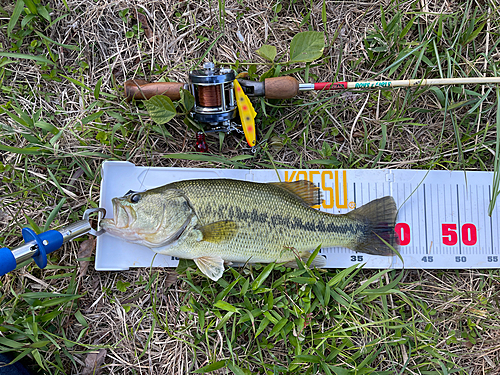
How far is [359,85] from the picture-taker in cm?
307

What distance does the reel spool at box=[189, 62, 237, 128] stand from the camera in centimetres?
270

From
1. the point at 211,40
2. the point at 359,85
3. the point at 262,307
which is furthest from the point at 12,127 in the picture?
the point at 359,85

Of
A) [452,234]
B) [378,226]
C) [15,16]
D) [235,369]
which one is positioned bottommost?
[235,369]

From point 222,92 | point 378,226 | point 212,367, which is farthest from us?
point 378,226

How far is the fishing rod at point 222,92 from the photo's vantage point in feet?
9.01

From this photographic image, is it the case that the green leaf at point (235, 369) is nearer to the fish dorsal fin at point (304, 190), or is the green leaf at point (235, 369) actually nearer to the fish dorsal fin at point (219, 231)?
the fish dorsal fin at point (219, 231)

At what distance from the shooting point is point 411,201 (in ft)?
10.5

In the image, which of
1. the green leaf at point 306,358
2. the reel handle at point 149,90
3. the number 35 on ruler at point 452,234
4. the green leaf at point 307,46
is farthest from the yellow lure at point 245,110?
the green leaf at point 306,358

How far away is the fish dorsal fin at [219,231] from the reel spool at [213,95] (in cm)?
93

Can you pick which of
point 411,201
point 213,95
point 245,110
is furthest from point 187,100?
point 411,201

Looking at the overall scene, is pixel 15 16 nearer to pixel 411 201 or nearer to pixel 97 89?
pixel 97 89

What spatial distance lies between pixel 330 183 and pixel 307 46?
138 cm

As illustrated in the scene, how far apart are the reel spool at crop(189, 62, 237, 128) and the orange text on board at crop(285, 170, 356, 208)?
2.84 ft

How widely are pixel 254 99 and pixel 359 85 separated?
1.04 m
